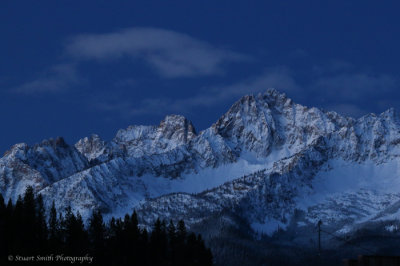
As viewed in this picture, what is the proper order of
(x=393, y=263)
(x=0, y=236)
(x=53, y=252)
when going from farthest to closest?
(x=0, y=236) → (x=53, y=252) → (x=393, y=263)

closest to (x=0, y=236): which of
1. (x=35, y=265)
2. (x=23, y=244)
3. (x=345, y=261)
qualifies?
(x=23, y=244)

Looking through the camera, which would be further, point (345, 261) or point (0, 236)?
point (0, 236)

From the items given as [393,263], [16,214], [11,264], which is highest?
[16,214]

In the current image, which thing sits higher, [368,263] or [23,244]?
[23,244]

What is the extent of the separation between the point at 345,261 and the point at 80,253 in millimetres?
115135

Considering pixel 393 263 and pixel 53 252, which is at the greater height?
pixel 53 252

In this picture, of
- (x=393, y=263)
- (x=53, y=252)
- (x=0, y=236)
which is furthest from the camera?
(x=0, y=236)

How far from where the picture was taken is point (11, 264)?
153m

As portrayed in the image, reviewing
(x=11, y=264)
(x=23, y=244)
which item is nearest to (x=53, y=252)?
(x=23, y=244)

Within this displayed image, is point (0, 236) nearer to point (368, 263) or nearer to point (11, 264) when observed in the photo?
point (11, 264)

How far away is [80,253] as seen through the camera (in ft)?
645

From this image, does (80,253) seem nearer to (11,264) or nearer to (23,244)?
(23,244)

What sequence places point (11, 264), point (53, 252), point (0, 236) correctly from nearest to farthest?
point (11, 264) < point (53, 252) < point (0, 236)

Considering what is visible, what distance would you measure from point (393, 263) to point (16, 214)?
12635cm
